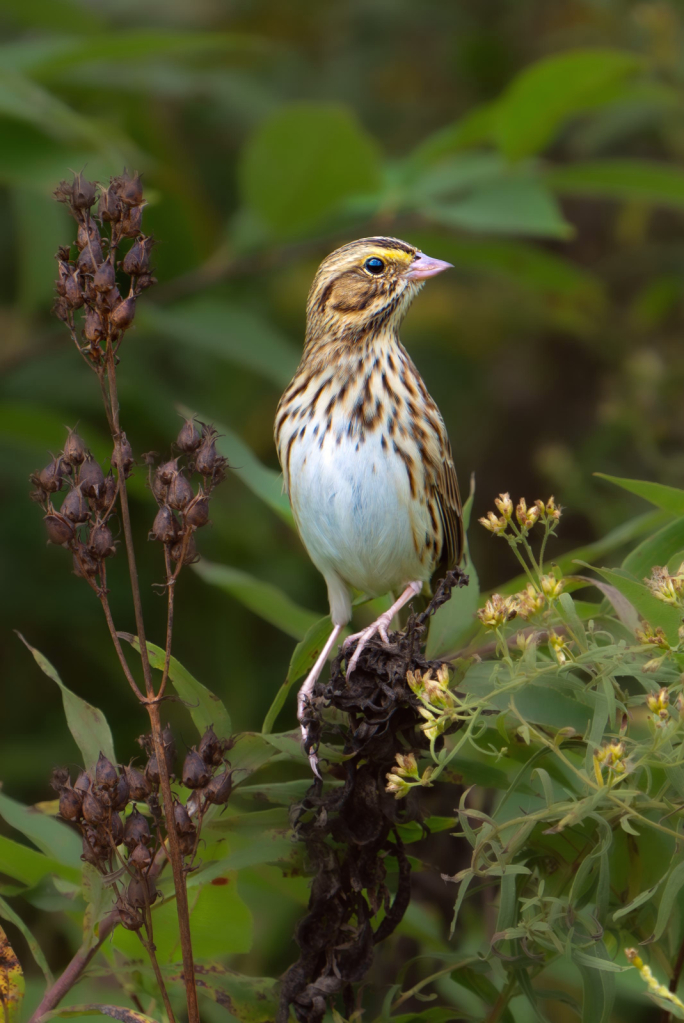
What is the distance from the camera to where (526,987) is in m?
1.84

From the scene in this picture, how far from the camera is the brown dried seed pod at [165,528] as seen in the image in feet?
5.37

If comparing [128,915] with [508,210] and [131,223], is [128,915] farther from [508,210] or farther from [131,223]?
[508,210]

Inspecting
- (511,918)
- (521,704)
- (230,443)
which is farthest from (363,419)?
(511,918)

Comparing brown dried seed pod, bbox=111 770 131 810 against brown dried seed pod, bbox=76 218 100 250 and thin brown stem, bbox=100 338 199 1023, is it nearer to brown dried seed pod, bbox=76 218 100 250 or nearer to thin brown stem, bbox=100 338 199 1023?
thin brown stem, bbox=100 338 199 1023

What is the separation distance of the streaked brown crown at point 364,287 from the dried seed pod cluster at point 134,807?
1.40m

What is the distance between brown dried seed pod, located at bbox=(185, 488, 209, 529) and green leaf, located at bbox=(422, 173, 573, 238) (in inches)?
100

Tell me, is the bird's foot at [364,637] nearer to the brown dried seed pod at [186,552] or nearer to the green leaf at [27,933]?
the brown dried seed pod at [186,552]

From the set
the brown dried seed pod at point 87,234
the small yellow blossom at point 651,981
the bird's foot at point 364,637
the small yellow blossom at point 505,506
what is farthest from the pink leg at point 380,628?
the brown dried seed pod at point 87,234

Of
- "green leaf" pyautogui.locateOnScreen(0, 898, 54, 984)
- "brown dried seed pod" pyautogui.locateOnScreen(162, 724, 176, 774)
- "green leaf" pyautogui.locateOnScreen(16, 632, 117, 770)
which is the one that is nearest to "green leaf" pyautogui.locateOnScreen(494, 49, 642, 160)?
"green leaf" pyautogui.locateOnScreen(16, 632, 117, 770)

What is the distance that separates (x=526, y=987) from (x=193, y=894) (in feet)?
2.06

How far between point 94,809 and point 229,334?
115 inches

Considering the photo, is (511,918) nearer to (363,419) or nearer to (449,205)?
(363,419)

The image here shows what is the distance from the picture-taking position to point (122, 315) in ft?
5.38

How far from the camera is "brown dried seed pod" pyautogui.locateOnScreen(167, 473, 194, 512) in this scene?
1.66 meters
